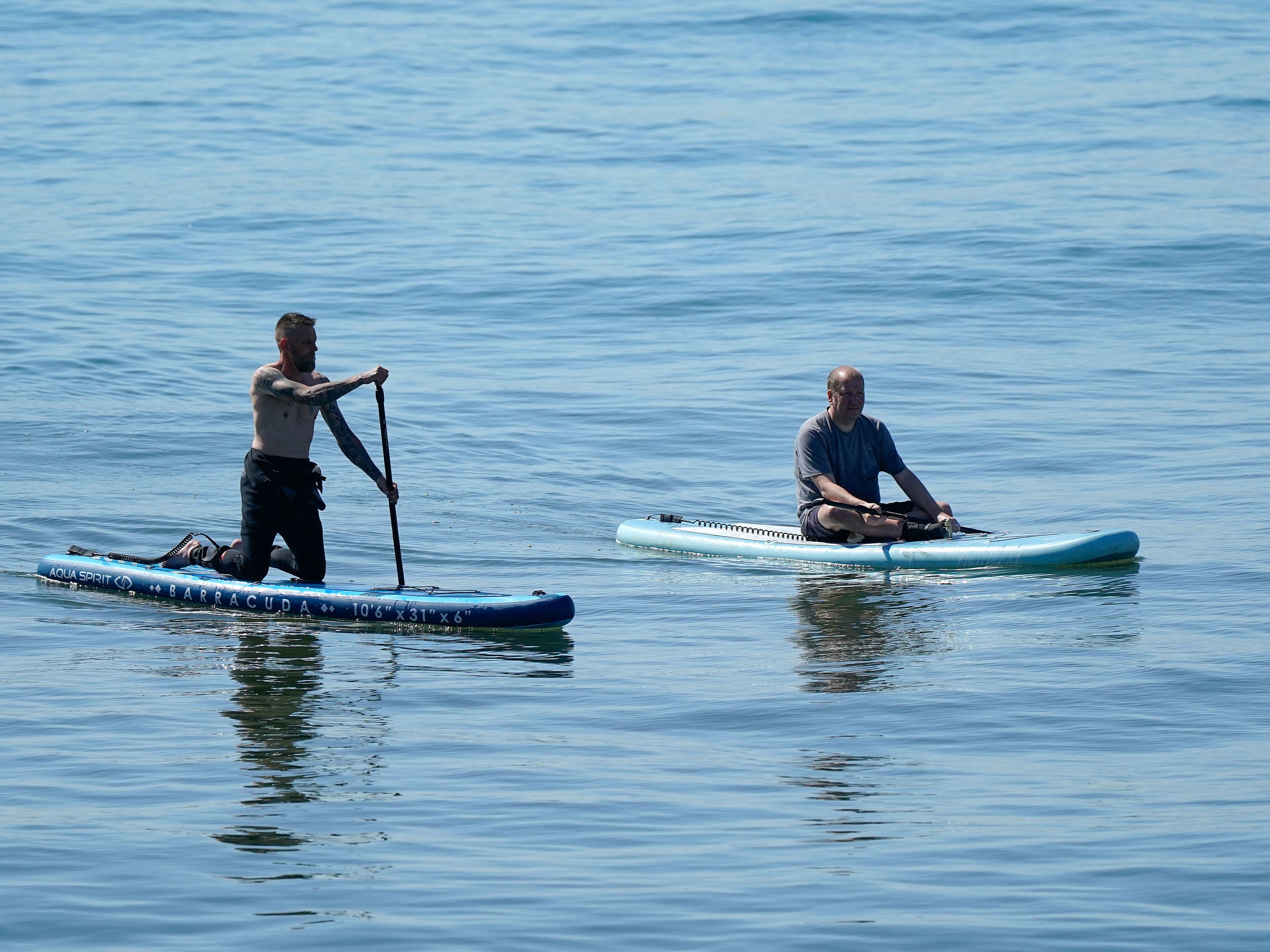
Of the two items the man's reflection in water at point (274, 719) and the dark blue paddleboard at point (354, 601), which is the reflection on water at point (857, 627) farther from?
the man's reflection in water at point (274, 719)

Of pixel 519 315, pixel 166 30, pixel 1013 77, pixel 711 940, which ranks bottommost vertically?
pixel 711 940

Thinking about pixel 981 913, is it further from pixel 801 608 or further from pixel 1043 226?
pixel 1043 226

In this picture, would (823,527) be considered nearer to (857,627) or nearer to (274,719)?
(857,627)

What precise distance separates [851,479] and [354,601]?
388 centimetres

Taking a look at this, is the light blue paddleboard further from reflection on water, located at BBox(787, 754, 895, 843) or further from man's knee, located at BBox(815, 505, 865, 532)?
reflection on water, located at BBox(787, 754, 895, 843)

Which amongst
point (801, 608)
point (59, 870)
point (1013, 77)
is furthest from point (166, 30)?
point (59, 870)

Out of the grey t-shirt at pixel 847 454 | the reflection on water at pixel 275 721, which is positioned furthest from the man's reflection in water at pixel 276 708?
the grey t-shirt at pixel 847 454

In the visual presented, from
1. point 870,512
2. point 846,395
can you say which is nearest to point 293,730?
point 846,395

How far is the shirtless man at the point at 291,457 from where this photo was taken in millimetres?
10180

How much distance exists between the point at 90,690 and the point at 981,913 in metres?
5.06

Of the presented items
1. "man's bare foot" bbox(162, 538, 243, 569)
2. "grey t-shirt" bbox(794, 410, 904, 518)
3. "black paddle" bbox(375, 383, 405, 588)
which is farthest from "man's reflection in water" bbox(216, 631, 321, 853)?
"grey t-shirt" bbox(794, 410, 904, 518)

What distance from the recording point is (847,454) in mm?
12641

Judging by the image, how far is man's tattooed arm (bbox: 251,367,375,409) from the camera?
9945 mm

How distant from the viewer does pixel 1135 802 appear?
24.0ft
